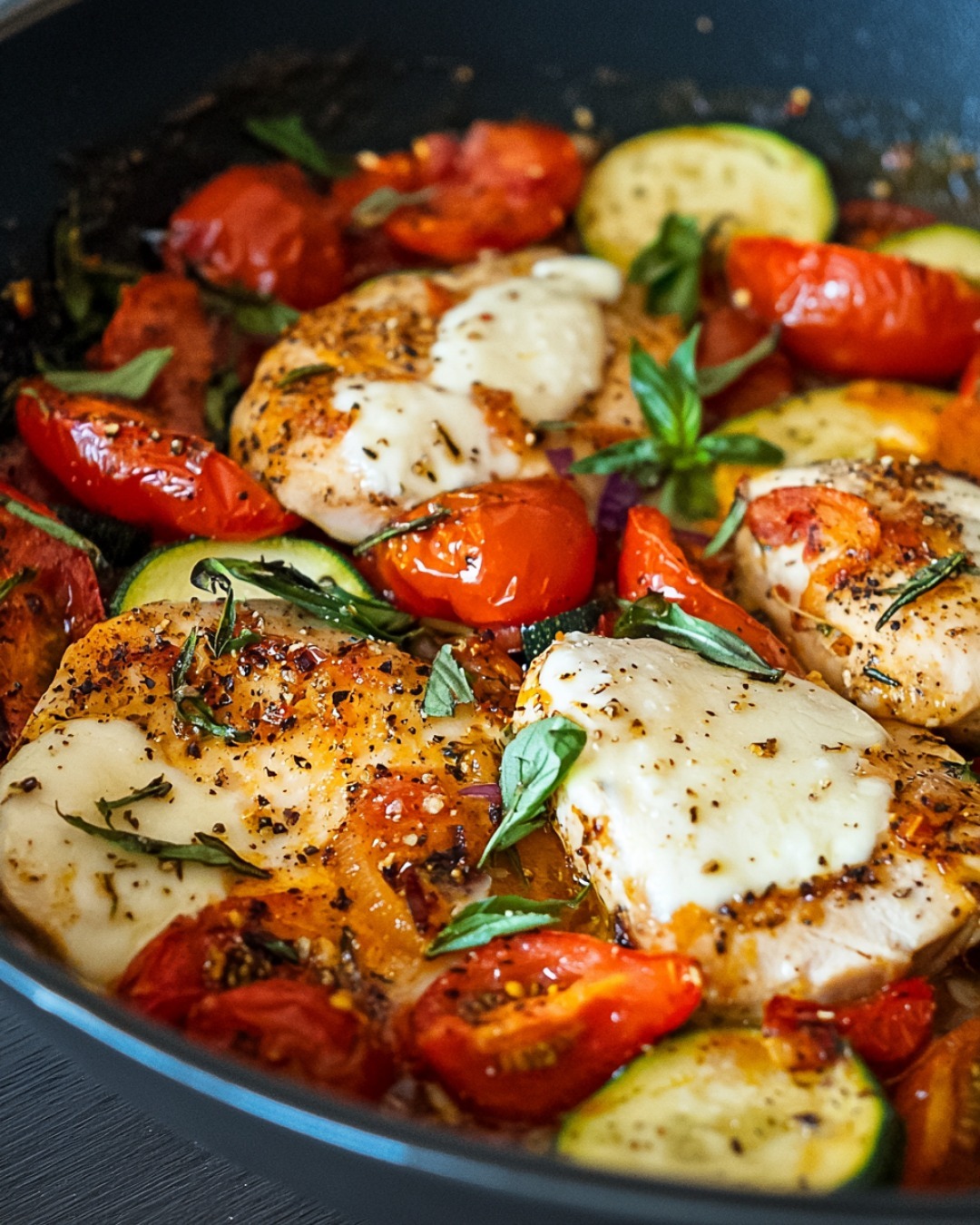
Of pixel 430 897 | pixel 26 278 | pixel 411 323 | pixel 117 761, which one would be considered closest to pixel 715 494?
pixel 411 323

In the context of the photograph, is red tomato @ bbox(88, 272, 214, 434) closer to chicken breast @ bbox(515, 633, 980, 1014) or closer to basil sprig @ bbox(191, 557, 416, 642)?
basil sprig @ bbox(191, 557, 416, 642)

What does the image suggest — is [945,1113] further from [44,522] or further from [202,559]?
[44,522]

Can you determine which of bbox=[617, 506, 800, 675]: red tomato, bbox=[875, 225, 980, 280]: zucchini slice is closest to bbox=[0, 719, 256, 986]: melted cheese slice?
bbox=[617, 506, 800, 675]: red tomato

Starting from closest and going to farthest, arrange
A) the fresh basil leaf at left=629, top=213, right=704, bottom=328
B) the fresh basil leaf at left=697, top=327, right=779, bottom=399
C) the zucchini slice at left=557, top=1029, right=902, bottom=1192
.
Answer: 1. the zucchini slice at left=557, top=1029, right=902, bottom=1192
2. the fresh basil leaf at left=697, top=327, right=779, bottom=399
3. the fresh basil leaf at left=629, top=213, right=704, bottom=328

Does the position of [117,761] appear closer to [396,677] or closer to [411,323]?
[396,677]

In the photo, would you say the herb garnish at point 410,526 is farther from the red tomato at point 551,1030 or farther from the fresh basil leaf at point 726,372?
the red tomato at point 551,1030

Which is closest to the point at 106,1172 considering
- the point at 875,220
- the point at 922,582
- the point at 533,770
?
the point at 533,770

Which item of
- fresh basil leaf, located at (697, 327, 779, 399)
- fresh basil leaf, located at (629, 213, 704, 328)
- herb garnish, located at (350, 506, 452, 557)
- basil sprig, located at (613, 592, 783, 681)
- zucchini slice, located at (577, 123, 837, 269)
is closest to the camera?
basil sprig, located at (613, 592, 783, 681)
